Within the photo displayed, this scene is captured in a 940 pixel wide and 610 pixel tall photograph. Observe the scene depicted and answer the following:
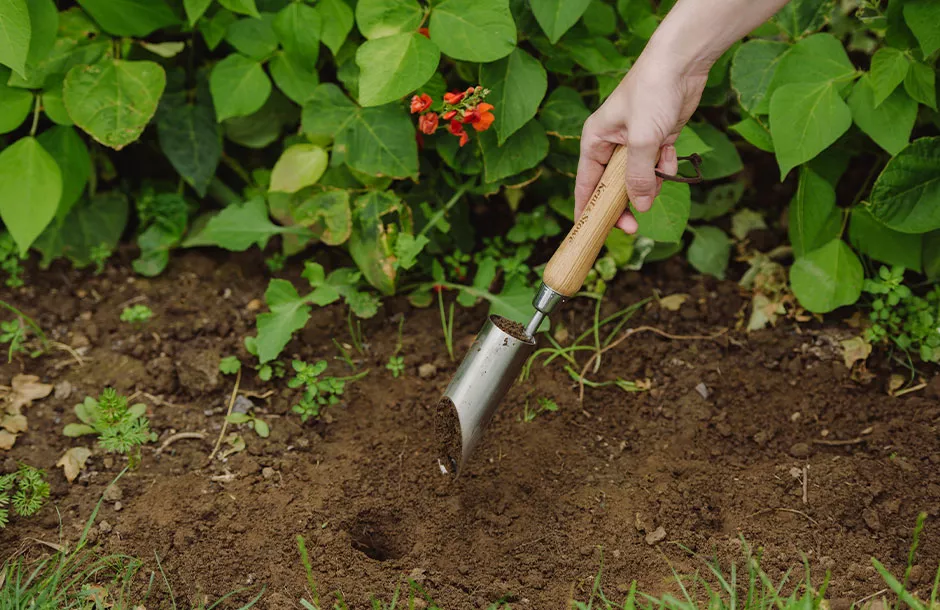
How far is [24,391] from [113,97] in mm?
824

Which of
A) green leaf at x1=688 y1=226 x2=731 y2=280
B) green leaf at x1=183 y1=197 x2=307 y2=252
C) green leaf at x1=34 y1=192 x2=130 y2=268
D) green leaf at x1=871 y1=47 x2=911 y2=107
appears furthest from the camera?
green leaf at x1=34 y1=192 x2=130 y2=268

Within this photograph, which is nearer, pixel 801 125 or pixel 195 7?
pixel 801 125

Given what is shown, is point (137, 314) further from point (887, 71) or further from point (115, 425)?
point (887, 71)

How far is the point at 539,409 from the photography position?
2.22m

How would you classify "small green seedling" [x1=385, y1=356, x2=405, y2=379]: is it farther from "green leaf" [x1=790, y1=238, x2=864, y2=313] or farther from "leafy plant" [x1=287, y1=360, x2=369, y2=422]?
"green leaf" [x1=790, y1=238, x2=864, y2=313]

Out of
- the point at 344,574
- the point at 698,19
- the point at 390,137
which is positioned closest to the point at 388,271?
the point at 390,137

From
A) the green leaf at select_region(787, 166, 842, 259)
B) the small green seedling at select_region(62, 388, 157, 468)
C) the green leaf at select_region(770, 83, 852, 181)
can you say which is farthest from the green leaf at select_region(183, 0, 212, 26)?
the green leaf at select_region(787, 166, 842, 259)

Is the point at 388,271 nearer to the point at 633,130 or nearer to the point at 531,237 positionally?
the point at 531,237

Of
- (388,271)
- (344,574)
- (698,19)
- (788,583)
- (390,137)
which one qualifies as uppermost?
(698,19)

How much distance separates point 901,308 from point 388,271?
137 cm

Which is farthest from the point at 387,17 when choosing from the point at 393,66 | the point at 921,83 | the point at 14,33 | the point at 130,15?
the point at 921,83

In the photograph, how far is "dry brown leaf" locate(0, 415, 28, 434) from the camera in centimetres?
217

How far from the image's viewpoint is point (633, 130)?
1.55 metres

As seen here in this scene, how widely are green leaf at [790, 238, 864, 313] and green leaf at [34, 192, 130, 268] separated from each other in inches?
81.7
